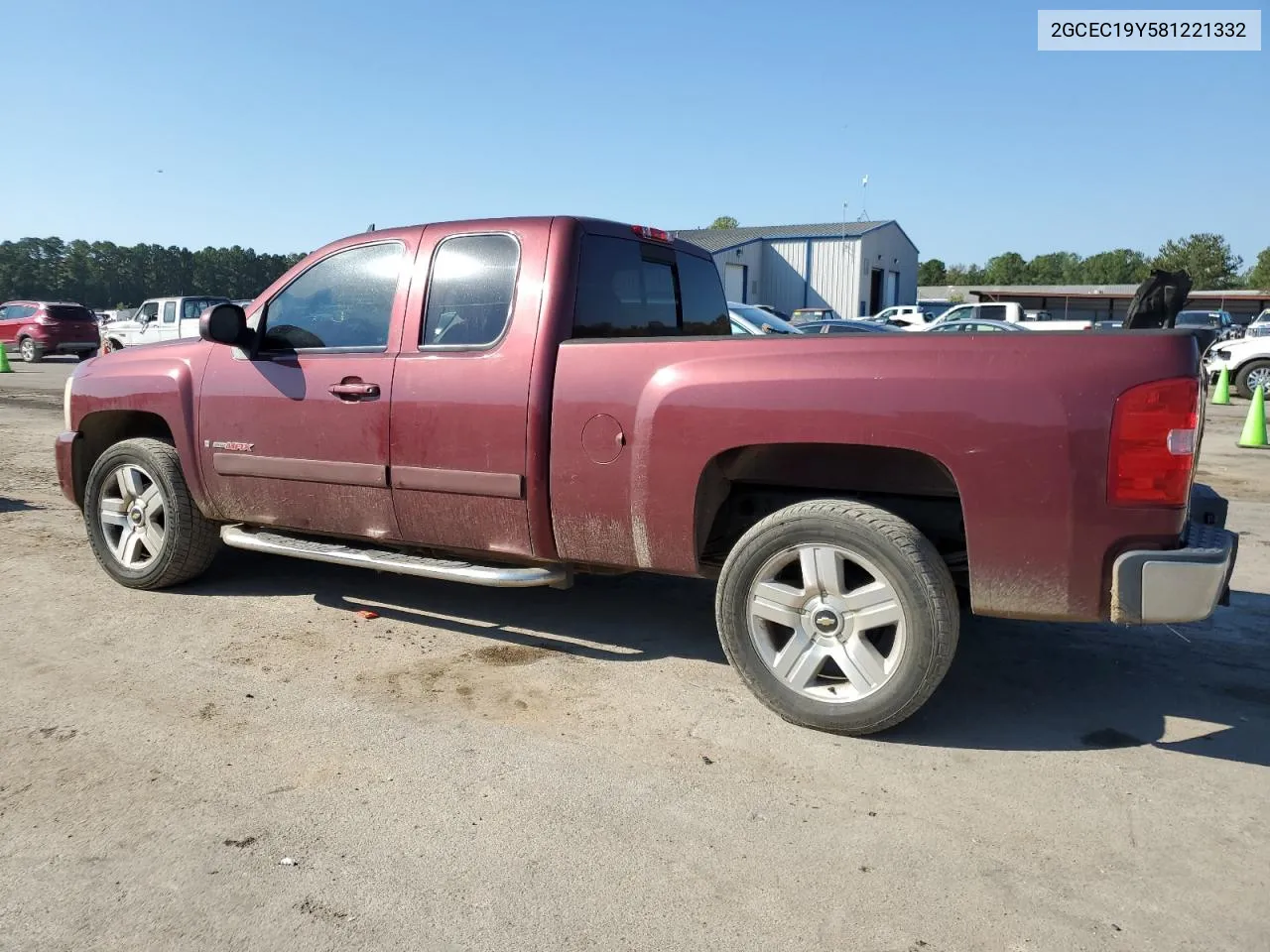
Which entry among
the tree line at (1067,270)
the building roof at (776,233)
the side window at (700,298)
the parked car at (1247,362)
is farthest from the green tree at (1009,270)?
the side window at (700,298)

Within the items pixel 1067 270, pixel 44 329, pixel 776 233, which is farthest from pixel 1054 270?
pixel 44 329

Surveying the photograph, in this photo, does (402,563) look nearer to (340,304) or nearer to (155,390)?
(340,304)

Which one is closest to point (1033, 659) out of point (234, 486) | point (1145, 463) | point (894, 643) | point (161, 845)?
point (894, 643)

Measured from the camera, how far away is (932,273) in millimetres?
118562

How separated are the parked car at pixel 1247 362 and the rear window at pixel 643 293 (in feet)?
51.7

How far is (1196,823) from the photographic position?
292 cm

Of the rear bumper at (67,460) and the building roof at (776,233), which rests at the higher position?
the building roof at (776,233)

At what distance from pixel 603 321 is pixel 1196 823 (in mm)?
2894

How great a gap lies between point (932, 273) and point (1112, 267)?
22232 millimetres

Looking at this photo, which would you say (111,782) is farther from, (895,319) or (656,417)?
(895,319)

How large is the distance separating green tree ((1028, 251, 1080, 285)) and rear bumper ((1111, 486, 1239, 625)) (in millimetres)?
123843

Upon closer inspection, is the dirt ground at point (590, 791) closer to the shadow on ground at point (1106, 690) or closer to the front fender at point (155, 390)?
the shadow on ground at point (1106, 690)

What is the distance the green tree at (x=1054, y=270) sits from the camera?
4764 inches

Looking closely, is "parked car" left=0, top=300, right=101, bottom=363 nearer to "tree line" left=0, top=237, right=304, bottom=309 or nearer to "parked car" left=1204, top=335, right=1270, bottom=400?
"parked car" left=1204, top=335, right=1270, bottom=400
